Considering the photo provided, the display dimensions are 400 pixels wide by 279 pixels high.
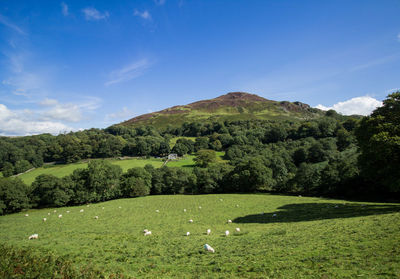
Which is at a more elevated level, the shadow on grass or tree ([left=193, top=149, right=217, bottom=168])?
tree ([left=193, top=149, right=217, bottom=168])

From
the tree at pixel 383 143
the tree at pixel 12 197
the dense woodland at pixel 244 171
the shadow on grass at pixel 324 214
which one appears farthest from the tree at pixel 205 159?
the tree at pixel 383 143

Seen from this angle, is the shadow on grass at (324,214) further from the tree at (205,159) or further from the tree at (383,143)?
the tree at (205,159)

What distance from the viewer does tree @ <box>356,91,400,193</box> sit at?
20.2m

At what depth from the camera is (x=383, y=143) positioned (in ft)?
66.2

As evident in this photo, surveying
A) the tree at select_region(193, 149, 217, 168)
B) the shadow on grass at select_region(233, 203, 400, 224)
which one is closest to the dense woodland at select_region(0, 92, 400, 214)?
the tree at select_region(193, 149, 217, 168)

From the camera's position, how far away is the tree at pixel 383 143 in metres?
20.2

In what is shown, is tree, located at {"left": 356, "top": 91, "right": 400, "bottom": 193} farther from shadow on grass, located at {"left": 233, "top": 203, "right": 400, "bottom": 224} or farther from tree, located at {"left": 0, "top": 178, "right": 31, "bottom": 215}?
tree, located at {"left": 0, "top": 178, "right": 31, "bottom": 215}

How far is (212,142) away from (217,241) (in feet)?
404

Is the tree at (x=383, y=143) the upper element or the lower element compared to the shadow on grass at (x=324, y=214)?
upper

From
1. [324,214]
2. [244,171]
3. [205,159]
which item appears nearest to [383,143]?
[324,214]

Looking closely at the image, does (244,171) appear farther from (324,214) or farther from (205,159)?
(205,159)

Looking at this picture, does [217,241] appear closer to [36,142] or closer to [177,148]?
[177,148]

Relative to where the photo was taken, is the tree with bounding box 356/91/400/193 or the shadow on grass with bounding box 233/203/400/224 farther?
the shadow on grass with bounding box 233/203/400/224

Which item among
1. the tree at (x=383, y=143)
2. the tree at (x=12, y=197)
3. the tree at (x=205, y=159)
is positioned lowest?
the tree at (x=12, y=197)
